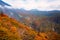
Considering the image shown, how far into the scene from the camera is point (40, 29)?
246 inches

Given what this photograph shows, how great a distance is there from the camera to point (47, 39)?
6.24 metres

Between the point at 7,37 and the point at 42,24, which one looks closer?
the point at 7,37

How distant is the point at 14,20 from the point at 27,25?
34 cm

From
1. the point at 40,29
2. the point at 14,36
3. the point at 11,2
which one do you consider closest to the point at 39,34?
the point at 40,29

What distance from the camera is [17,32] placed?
605 centimetres

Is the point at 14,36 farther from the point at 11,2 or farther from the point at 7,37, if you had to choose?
the point at 11,2

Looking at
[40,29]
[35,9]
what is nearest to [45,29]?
[40,29]

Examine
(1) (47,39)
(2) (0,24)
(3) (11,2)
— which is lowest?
(1) (47,39)

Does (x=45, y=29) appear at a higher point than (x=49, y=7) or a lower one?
lower

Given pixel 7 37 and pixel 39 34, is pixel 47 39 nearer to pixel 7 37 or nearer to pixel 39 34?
pixel 39 34

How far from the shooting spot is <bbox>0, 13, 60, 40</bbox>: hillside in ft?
19.5

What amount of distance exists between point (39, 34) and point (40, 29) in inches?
5.3

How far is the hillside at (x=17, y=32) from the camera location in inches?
234

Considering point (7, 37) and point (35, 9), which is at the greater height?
point (35, 9)
